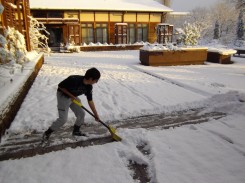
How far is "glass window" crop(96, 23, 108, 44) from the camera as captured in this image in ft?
80.0

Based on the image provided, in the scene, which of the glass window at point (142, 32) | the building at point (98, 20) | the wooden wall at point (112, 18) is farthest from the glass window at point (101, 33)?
the glass window at point (142, 32)

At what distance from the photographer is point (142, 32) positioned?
26.0 metres

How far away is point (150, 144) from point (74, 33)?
20.2 m

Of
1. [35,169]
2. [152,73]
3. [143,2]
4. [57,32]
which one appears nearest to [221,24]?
[143,2]

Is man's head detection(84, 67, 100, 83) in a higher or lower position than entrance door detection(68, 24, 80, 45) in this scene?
lower

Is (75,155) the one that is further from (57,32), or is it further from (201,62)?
(57,32)

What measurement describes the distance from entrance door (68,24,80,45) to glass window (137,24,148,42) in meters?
6.71

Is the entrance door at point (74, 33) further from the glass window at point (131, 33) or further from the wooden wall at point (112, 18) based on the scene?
the glass window at point (131, 33)

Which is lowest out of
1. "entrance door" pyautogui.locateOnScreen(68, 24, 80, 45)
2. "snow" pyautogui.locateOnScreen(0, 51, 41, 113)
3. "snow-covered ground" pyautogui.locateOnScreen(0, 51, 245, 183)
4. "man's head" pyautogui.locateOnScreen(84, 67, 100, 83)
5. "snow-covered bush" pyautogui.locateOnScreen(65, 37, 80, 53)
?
"snow-covered ground" pyautogui.locateOnScreen(0, 51, 245, 183)

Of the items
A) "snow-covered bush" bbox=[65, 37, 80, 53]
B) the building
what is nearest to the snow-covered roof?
the building

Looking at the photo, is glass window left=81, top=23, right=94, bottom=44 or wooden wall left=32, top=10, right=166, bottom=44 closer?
wooden wall left=32, top=10, right=166, bottom=44

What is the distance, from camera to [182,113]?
595 centimetres

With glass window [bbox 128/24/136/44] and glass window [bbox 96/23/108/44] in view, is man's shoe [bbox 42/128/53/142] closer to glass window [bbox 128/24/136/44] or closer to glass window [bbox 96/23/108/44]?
glass window [bbox 96/23/108/44]

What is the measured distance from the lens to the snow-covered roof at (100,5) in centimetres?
2209
